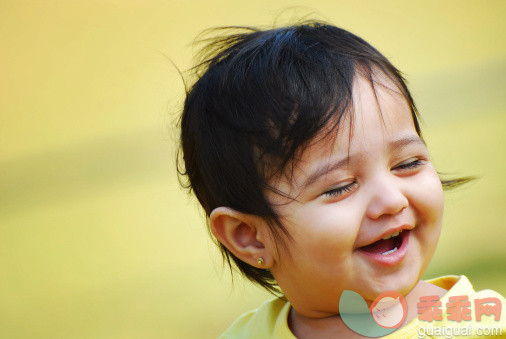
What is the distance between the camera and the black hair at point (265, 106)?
0.86 metres

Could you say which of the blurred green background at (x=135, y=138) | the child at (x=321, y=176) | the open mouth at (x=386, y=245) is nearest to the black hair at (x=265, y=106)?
the child at (x=321, y=176)

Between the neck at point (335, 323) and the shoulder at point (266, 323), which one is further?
the shoulder at point (266, 323)

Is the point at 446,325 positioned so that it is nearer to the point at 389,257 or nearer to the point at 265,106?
the point at 389,257

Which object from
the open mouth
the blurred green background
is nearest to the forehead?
the open mouth

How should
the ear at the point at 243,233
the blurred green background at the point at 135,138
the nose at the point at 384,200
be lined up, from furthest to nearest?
the blurred green background at the point at 135,138
the ear at the point at 243,233
the nose at the point at 384,200

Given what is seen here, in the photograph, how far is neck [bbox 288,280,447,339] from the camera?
2.89ft

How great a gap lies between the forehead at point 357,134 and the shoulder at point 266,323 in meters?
0.25

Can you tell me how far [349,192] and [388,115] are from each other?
12 centimetres

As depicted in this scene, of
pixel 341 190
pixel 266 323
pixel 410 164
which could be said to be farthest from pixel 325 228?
pixel 266 323

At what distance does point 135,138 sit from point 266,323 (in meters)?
1.22

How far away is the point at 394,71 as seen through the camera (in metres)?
0.96

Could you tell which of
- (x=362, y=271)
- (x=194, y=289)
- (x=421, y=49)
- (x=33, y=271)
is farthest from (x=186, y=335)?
(x=421, y=49)

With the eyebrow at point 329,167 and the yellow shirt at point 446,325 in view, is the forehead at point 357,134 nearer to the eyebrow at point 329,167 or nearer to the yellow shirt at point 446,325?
the eyebrow at point 329,167

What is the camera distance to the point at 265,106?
0.89m
